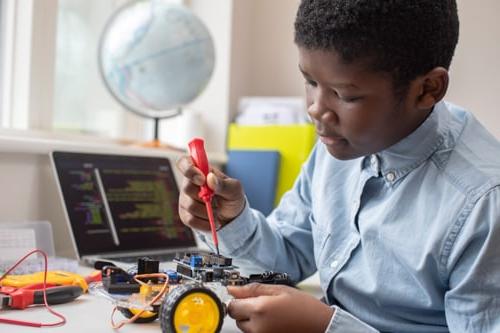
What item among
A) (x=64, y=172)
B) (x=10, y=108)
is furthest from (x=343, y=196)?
(x=10, y=108)

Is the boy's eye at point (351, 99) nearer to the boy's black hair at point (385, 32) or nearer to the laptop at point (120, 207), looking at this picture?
the boy's black hair at point (385, 32)

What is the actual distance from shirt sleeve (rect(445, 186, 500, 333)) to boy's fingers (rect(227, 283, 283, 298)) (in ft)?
0.64

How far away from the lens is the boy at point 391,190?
2.02ft

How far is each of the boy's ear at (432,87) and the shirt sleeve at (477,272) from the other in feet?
0.42

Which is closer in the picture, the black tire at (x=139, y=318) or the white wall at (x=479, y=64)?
the black tire at (x=139, y=318)

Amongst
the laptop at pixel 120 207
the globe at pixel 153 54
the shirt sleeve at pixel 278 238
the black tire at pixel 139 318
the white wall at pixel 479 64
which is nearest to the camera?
the black tire at pixel 139 318

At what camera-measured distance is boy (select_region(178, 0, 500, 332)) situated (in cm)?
61

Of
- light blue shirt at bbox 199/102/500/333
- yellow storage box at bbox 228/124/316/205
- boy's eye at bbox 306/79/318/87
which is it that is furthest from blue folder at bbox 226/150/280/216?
boy's eye at bbox 306/79/318/87

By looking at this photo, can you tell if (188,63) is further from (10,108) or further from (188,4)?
(188,4)

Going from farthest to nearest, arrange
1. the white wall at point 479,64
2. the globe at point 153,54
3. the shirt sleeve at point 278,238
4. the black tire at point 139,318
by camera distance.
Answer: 1. the white wall at point 479,64
2. the globe at point 153,54
3. the shirt sleeve at point 278,238
4. the black tire at point 139,318

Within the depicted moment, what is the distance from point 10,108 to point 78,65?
1.09ft

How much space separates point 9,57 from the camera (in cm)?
142

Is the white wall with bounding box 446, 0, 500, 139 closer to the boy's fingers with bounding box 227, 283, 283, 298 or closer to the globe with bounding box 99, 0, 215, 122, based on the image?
the globe with bounding box 99, 0, 215, 122

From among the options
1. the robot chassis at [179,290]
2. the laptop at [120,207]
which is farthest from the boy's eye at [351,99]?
the laptop at [120,207]
